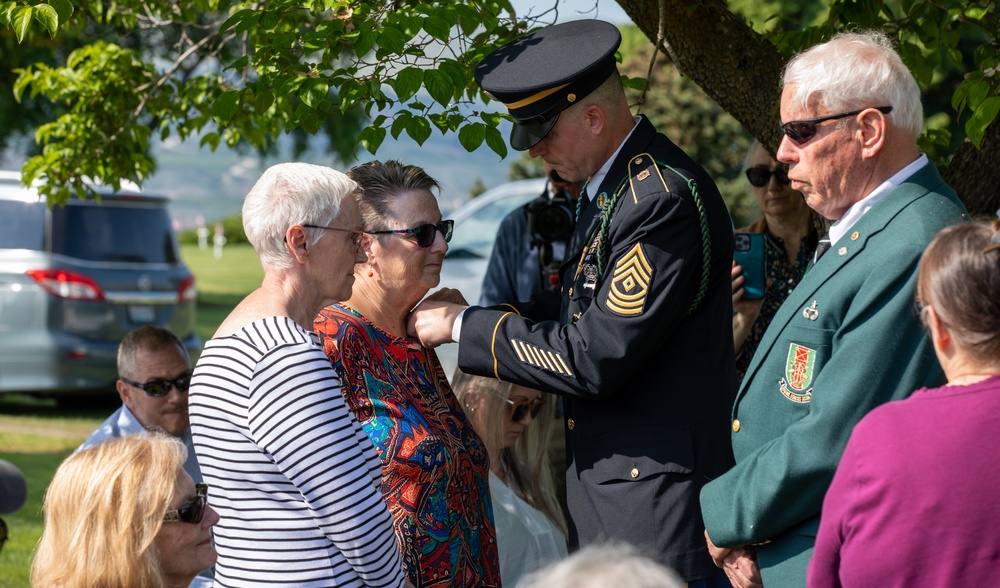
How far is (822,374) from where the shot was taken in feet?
7.18

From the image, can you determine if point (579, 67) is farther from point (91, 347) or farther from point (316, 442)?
point (91, 347)

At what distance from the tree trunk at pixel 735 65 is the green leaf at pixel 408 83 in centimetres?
99

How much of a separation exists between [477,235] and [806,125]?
291 inches

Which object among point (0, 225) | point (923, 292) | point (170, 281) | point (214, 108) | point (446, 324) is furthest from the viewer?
point (170, 281)

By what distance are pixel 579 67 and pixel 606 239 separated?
44 cm

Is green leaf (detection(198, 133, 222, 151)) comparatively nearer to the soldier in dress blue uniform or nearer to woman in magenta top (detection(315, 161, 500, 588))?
woman in magenta top (detection(315, 161, 500, 588))

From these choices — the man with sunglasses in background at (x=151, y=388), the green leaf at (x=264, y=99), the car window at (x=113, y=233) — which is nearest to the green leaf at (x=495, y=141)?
the green leaf at (x=264, y=99)

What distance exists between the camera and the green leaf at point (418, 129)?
→ 309 centimetres

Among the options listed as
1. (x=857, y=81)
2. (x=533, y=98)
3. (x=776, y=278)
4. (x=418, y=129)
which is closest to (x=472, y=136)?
(x=418, y=129)

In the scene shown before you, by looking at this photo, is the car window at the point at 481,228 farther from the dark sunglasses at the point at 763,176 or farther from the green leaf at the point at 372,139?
the green leaf at the point at 372,139

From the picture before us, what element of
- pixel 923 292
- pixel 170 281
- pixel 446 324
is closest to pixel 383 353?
pixel 446 324

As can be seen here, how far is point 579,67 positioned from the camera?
8.77 feet

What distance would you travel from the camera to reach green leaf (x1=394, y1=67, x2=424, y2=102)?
294cm

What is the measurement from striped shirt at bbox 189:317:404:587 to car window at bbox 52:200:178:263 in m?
8.74
